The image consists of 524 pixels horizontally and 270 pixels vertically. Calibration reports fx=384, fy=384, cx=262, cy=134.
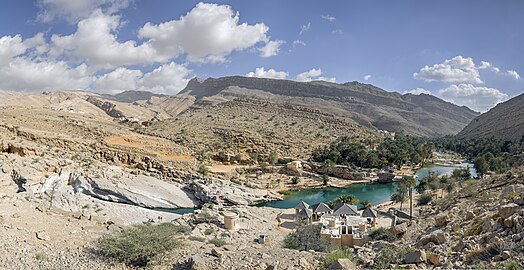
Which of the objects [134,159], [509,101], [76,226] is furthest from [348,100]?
[76,226]

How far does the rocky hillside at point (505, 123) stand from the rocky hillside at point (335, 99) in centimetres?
2327

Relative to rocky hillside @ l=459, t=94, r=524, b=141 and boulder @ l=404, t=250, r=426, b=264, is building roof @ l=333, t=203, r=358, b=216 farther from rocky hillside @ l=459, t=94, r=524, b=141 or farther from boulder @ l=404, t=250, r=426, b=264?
rocky hillside @ l=459, t=94, r=524, b=141

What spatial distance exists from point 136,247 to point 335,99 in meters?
132

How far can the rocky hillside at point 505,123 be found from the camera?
2918 inches

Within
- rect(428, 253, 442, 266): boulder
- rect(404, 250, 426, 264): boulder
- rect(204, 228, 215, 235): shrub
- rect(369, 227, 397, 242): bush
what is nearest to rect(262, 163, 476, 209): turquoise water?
rect(369, 227, 397, 242): bush

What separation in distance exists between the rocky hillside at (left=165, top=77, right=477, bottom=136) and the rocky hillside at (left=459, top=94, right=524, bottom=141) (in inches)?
916

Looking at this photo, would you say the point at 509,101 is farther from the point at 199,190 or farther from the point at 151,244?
the point at 151,244

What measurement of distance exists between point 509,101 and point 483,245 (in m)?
108

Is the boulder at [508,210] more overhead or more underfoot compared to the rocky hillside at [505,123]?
more underfoot

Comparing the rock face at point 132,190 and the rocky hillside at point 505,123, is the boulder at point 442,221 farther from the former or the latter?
the rocky hillside at point 505,123

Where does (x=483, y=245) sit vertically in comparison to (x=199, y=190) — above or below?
above

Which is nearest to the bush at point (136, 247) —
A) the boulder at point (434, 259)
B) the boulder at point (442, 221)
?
the boulder at point (434, 259)

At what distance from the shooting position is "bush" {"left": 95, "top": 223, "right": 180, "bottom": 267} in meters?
10.8

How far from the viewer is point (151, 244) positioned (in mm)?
11000
